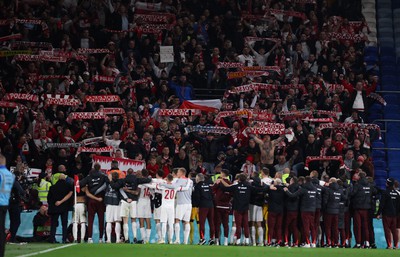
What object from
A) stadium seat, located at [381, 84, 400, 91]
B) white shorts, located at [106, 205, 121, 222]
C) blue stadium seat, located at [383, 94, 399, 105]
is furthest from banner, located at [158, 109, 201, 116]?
stadium seat, located at [381, 84, 400, 91]

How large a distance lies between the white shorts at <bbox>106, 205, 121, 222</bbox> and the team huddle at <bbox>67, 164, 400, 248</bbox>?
0.03 m

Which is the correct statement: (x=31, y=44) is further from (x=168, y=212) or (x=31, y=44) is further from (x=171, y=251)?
(x=171, y=251)

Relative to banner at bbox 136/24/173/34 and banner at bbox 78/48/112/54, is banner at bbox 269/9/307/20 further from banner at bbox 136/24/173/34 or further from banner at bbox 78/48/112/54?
banner at bbox 78/48/112/54

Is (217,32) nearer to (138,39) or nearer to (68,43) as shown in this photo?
(138,39)

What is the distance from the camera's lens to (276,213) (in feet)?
94.8

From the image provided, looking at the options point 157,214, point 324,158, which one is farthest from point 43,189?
point 324,158

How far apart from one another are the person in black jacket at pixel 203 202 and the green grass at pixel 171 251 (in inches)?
69.8

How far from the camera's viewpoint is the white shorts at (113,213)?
28188 millimetres

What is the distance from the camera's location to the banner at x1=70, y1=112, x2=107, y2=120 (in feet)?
110

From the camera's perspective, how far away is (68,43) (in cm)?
3656

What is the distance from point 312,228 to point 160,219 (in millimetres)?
4623

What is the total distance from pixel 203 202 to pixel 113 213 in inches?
105

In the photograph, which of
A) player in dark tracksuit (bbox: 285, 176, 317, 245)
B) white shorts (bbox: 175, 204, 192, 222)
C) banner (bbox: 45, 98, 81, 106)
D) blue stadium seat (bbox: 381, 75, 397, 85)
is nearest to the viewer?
white shorts (bbox: 175, 204, 192, 222)

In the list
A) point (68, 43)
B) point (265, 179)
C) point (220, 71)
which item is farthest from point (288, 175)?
point (68, 43)
